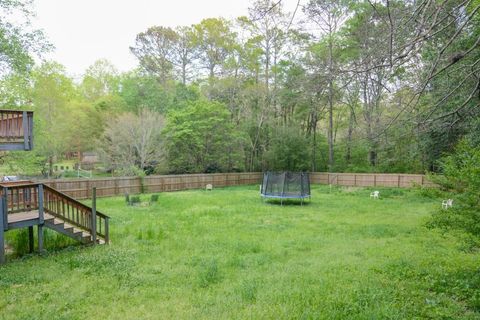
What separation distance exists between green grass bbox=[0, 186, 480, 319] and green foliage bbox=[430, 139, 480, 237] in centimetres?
95

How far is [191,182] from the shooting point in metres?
22.2

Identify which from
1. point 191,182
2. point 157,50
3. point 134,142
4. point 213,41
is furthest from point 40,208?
point 157,50

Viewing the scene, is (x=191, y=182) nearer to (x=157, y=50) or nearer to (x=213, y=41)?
(x=213, y=41)

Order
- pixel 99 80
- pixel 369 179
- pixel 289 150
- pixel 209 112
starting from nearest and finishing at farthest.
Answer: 1. pixel 369 179
2. pixel 209 112
3. pixel 289 150
4. pixel 99 80

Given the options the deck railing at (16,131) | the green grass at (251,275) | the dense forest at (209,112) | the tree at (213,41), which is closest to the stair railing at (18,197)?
the deck railing at (16,131)

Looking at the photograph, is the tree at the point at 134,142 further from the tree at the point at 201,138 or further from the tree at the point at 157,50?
the tree at the point at 157,50

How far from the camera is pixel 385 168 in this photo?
24.0 metres

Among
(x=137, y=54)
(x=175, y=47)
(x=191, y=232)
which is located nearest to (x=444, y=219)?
(x=191, y=232)

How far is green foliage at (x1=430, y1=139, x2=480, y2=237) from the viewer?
14.7 ft

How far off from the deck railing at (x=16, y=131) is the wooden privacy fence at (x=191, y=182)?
8.95 m

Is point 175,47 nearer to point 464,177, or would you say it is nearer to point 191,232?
point 191,232

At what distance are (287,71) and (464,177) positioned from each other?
2244 centimetres

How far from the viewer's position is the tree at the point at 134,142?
2217 centimetres

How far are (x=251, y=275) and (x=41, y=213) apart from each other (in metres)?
5.17
